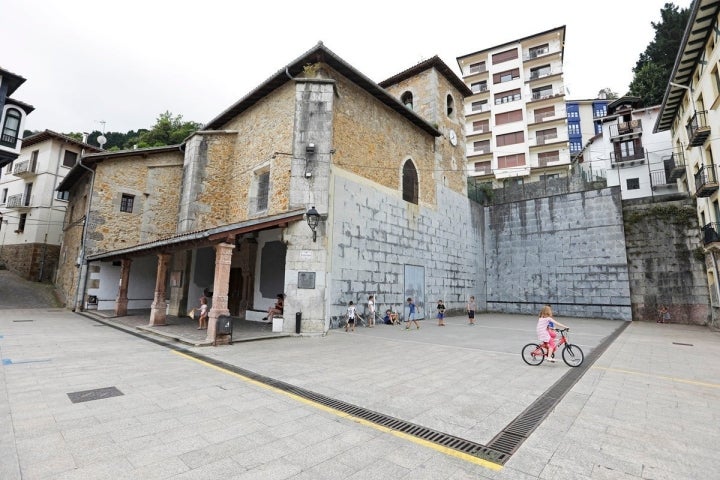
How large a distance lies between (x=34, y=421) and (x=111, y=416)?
2.37 ft

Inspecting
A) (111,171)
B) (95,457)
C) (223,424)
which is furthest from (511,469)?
(111,171)

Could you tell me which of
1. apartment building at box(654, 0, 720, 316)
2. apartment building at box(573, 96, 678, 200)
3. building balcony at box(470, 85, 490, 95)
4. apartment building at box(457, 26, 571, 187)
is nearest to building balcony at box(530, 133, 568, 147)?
apartment building at box(457, 26, 571, 187)

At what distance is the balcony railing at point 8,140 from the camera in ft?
55.6

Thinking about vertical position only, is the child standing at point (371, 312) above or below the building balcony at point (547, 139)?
below

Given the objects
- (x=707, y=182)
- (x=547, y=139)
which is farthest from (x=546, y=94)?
(x=707, y=182)

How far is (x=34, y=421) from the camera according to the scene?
365cm

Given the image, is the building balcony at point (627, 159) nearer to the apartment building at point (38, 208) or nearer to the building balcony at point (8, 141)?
the building balcony at point (8, 141)

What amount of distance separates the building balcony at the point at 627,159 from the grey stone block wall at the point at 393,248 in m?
15.8

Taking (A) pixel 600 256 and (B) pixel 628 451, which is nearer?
(B) pixel 628 451

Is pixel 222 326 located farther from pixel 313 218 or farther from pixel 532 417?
pixel 532 417

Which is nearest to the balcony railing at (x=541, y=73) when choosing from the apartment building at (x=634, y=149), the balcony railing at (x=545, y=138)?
the balcony railing at (x=545, y=138)

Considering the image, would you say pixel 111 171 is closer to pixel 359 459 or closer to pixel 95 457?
pixel 95 457

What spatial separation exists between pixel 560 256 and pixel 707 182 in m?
6.89

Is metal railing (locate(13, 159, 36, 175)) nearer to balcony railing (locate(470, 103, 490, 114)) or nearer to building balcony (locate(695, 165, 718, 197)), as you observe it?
building balcony (locate(695, 165, 718, 197))
